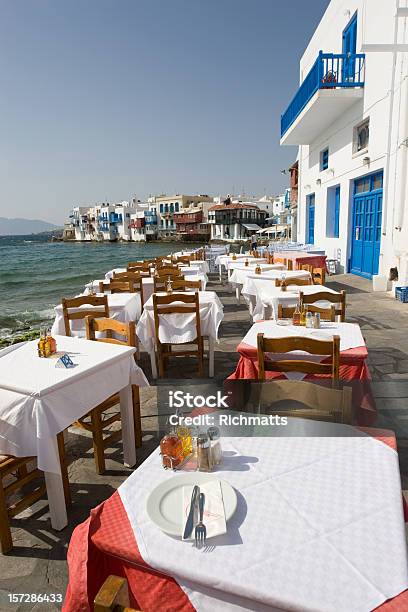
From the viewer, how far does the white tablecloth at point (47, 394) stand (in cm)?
211

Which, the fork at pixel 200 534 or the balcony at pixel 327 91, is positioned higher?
the balcony at pixel 327 91

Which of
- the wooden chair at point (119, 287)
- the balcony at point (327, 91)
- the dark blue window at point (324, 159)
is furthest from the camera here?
the dark blue window at point (324, 159)

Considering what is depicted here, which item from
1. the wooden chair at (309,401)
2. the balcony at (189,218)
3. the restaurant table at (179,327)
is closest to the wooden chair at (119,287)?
the restaurant table at (179,327)

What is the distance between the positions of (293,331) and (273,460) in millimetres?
1916

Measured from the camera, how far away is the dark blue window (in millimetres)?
13383

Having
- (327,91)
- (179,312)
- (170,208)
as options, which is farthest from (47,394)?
(170,208)

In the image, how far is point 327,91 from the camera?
1001 cm

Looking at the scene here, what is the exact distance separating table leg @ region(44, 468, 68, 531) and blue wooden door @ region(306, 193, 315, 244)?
49.3 ft

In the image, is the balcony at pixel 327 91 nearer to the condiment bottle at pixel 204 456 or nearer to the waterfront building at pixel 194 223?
the condiment bottle at pixel 204 456

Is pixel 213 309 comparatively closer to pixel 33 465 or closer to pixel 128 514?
pixel 33 465

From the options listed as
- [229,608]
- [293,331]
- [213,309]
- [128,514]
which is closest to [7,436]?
[128,514]

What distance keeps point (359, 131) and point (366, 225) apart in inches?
99.6

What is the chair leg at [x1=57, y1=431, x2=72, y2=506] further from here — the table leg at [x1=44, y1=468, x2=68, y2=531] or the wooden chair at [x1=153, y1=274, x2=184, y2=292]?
the wooden chair at [x1=153, y1=274, x2=184, y2=292]

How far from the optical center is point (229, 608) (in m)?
0.97
